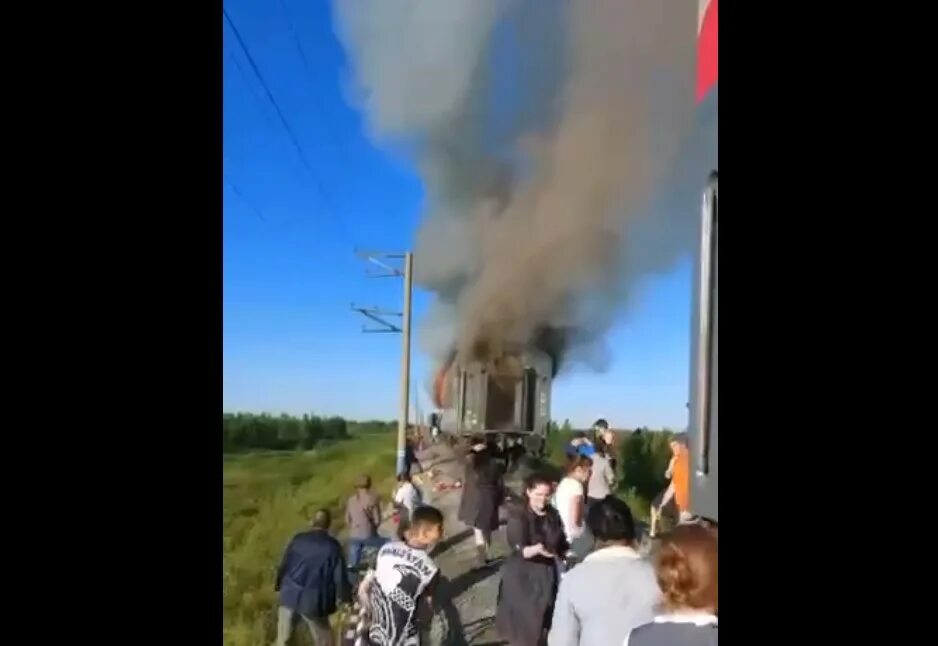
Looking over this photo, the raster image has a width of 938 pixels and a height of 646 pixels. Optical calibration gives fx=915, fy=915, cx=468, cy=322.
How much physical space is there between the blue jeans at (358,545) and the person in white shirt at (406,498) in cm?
5

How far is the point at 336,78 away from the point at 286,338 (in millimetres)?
442

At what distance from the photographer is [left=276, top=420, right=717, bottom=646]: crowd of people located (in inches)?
59.6

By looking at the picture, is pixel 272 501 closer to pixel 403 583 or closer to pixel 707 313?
pixel 403 583

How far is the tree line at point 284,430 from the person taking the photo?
1520 millimetres

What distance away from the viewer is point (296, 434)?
153cm

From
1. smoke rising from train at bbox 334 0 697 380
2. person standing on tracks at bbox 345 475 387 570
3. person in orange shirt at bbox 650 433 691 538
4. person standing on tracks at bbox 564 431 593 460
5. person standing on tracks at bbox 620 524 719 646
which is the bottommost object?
person standing on tracks at bbox 620 524 719 646

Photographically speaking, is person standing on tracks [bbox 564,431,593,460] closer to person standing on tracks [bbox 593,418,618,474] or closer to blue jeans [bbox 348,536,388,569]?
person standing on tracks [bbox 593,418,618,474]

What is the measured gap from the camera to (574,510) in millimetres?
1525

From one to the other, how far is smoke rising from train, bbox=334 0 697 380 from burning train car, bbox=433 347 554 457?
0.03 m

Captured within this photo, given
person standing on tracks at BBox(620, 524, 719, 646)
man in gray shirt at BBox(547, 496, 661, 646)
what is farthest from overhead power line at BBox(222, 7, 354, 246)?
person standing on tracks at BBox(620, 524, 719, 646)

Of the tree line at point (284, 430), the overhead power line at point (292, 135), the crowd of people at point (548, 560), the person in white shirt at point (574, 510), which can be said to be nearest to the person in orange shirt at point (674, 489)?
the crowd of people at point (548, 560)
